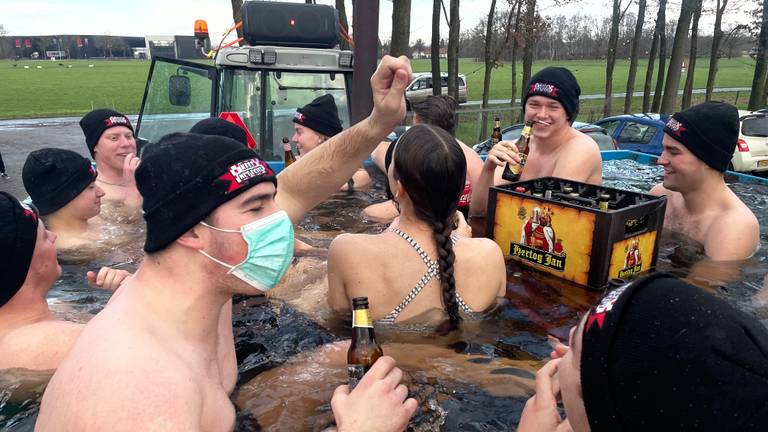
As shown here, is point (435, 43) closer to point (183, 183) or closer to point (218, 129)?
point (218, 129)

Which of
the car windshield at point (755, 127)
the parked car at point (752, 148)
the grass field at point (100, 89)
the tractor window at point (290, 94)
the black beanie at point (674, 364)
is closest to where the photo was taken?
the black beanie at point (674, 364)

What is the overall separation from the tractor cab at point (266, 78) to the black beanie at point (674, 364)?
18.8 ft

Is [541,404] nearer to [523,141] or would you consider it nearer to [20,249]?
[20,249]

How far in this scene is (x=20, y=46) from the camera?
110m

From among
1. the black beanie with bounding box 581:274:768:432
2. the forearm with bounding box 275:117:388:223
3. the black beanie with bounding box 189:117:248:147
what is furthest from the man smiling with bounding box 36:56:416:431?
the black beanie with bounding box 189:117:248:147

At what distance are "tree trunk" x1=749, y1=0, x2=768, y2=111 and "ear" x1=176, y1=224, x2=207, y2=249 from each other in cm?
2009

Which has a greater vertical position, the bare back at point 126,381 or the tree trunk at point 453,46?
the tree trunk at point 453,46

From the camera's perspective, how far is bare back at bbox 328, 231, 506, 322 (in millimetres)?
Answer: 2992

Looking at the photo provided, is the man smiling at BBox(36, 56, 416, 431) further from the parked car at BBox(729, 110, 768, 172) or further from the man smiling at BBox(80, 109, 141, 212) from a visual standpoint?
the parked car at BBox(729, 110, 768, 172)

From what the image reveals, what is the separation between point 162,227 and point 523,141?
3797 mm

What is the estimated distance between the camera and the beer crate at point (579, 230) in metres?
3.36

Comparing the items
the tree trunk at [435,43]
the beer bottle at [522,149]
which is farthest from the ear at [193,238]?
the tree trunk at [435,43]

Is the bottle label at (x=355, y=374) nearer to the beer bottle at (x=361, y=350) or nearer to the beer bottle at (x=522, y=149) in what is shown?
the beer bottle at (x=361, y=350)

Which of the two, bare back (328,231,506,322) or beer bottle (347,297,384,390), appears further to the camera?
bare back (328,231,506,322)
